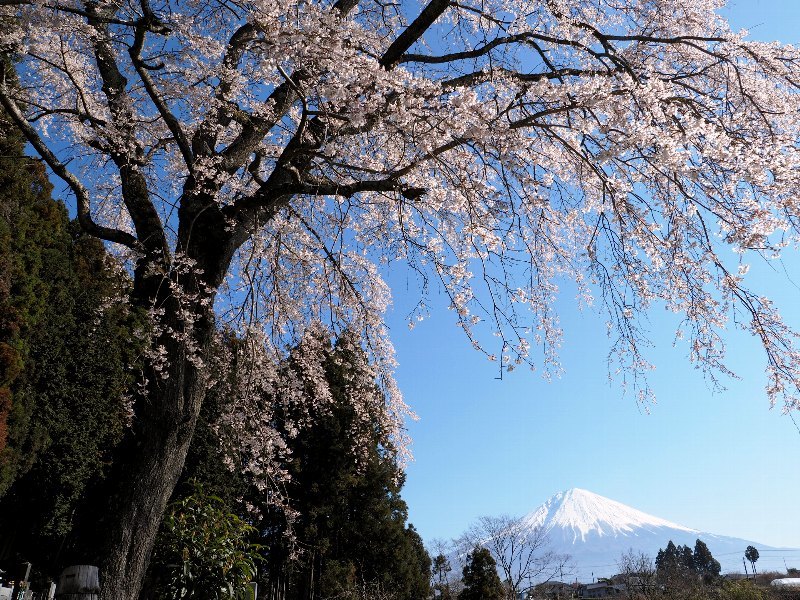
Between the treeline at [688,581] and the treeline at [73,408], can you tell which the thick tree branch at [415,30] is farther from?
the treeline at [688,581]

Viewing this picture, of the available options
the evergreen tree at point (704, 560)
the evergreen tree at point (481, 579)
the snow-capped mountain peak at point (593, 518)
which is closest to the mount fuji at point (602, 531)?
the snow-capped mountain peak at point (593, 518)

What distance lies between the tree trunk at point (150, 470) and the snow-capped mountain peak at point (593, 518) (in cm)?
16200

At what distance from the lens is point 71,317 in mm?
10539

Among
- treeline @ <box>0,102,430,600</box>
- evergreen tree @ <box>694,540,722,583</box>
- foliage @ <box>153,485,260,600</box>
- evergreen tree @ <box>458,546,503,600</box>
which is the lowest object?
evergreen tree @ <box>694,540,722,583</box>

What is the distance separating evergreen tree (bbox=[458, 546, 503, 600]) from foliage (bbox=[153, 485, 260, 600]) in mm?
11595

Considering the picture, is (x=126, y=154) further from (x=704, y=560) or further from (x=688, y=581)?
(x=704, y=560)

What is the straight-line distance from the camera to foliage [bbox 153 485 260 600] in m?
4.59

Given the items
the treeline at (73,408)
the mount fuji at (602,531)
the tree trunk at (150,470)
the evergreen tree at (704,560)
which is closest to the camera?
the tree trunk at (150,470)

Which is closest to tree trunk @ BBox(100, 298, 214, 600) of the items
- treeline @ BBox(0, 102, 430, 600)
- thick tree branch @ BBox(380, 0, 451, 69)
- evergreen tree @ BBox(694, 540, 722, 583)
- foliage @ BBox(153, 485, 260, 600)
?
foliage @ BBox(153, 485, 260, 600)

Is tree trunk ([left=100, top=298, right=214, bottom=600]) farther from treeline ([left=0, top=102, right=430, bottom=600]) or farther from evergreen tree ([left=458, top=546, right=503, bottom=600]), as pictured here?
evergreen tree ([left=458, top=546, right=503, bottom=600])

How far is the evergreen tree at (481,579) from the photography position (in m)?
14.9

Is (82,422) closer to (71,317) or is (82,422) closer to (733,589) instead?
(71,317)

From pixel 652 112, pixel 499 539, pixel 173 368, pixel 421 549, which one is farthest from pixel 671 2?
pixel 499 539

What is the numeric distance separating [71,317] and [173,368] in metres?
8.40
